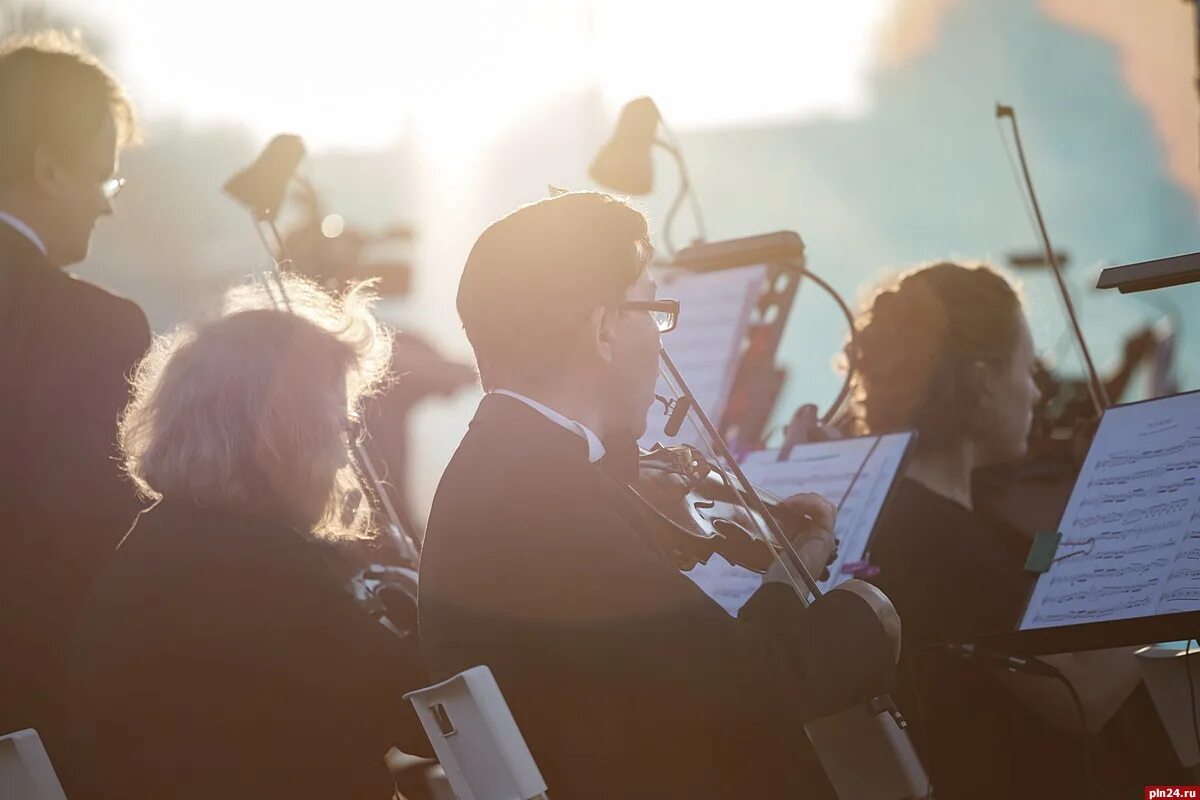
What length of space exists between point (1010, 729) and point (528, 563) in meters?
1.02

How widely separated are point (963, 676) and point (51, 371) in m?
1.56

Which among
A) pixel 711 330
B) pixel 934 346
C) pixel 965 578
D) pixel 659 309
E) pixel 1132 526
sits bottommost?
pixel 965 578

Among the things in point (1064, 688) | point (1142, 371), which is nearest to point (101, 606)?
point (1064, 688)

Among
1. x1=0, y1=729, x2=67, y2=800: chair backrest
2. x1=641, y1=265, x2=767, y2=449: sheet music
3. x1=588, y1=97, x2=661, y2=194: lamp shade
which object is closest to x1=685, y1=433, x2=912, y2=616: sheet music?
x1=641, y1=265, x2=767, y2=449: sheet music

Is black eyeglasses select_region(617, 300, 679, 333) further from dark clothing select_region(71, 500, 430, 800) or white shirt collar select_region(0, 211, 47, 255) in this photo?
white shirt collar select_region(0, 211, 47, 255)

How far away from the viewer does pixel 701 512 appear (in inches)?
69.5

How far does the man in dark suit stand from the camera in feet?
6.60

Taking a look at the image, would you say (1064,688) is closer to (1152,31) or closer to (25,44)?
(25,44)

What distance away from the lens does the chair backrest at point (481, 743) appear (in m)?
1.18

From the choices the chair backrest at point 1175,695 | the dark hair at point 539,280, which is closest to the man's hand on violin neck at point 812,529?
the dark hair at point 539,280

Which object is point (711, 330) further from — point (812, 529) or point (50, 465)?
point (50, 465)

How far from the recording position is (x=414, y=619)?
2.11 meters

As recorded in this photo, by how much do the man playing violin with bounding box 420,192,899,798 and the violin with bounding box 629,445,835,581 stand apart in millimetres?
121

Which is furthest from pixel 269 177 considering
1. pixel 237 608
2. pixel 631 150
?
pixel 237 608
